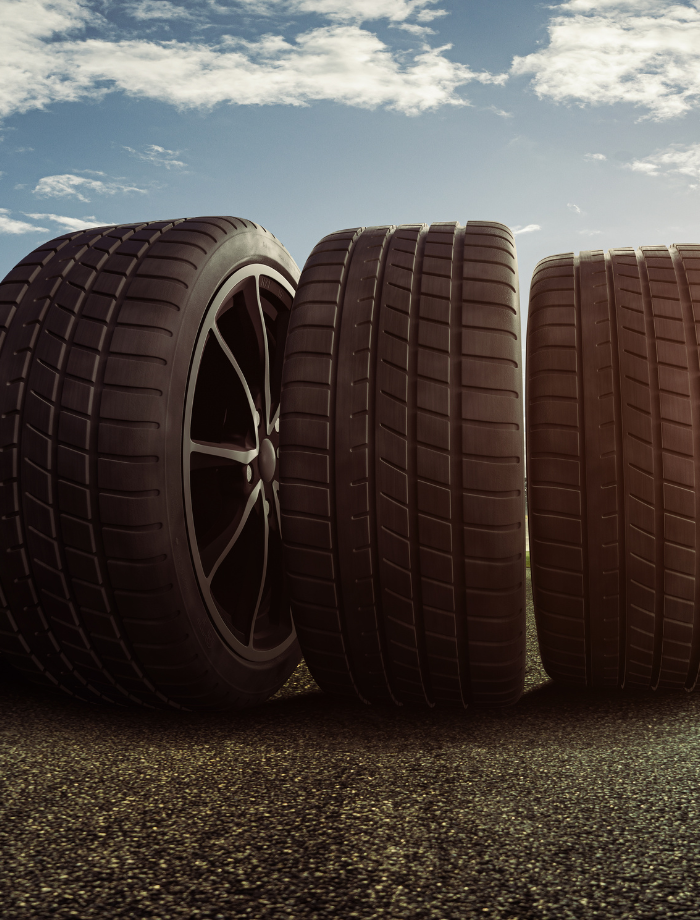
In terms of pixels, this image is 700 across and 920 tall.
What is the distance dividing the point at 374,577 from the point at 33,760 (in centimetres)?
86

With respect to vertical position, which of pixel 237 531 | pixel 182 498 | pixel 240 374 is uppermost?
pixel 240 374

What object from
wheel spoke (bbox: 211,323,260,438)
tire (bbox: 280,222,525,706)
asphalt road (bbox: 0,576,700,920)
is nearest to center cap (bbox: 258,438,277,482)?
wheel spoke (bbox: 211,323,260,438)

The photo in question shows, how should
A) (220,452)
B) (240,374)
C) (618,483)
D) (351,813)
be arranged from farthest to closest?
(240,374), (220,452), (618,483), (351,813)

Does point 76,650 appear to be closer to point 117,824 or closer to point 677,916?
point 117,824

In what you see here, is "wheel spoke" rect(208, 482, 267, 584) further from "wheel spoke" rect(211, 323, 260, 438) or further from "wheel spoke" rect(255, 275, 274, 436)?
"wheel spoke" rect(255, 275, 274, 436)

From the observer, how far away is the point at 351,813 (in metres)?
1.33

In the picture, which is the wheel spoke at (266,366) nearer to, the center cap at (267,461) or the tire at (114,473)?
the center cap at (267,461)

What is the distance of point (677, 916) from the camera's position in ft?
3.30

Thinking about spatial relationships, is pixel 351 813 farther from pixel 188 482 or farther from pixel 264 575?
pixel 264 575

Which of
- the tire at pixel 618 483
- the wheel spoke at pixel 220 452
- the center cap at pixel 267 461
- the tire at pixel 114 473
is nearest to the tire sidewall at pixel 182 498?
the tire at pixel 114 473

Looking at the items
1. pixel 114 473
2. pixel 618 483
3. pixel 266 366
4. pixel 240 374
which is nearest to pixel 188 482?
pixel 114 473

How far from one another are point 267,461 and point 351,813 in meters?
1.29

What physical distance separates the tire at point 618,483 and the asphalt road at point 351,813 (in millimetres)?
199

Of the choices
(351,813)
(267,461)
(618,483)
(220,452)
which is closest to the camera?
(351,813)
